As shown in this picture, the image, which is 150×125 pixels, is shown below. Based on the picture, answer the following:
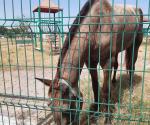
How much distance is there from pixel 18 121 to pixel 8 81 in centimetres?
352

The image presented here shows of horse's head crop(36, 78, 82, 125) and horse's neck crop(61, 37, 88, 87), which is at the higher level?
horse's neck crop(61, 37, 88, 87)

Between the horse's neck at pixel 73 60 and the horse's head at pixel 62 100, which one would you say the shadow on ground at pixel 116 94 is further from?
Answer: the horse's neck at pixel 73 60

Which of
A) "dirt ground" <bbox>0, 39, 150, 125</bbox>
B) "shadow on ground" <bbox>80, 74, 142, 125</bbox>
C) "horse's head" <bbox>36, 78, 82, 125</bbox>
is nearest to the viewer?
"horse's head" <bbox>36, 78, 82, 125</bbox>

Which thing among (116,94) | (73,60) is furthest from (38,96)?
(73,60)

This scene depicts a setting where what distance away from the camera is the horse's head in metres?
3.55

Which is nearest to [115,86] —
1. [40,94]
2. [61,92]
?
[40,94]

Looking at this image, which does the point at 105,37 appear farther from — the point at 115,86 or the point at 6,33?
the point at 115,86

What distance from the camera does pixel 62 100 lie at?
3.59 meters

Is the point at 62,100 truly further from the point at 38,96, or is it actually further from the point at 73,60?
the point at 38,96

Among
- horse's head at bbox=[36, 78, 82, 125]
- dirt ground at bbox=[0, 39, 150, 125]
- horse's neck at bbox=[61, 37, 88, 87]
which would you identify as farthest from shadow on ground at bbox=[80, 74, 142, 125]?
horse's neck at bbox=[61, 37, 88, 87]

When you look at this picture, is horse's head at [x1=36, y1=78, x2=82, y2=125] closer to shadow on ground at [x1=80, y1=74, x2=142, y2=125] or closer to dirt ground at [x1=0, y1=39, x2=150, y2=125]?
dirt ground at [x1=0, y1=39, x2=150, y2=125]

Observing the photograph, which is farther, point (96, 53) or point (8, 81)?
point (8, 81)

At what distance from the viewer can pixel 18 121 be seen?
4559 millimetres

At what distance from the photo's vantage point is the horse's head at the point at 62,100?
3.55 metres
